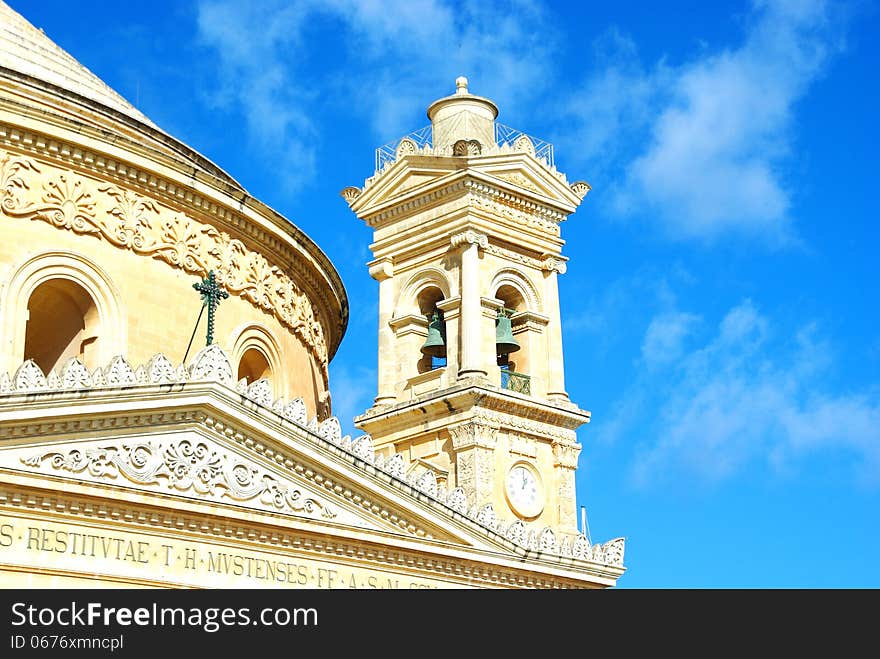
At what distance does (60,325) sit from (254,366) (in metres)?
3.50

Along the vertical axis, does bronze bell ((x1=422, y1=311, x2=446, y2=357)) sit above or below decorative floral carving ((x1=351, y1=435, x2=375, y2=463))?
above

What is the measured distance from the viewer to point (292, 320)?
82.5 feet

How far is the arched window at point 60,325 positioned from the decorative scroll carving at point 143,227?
3.19ft

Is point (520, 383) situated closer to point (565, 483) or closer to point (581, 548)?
point (565, 483)

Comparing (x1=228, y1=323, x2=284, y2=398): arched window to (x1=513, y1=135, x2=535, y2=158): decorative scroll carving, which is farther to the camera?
(x1=513, y1=135, x2=535, y2=158): decorative scroll carving

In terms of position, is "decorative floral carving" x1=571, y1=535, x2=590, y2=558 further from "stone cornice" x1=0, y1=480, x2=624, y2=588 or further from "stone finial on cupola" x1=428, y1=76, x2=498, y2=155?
"stone finial on cupola" x1=428, y1=76, x2=498, y2=155

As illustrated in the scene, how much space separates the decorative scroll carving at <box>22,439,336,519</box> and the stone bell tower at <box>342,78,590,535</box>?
40.1 feet

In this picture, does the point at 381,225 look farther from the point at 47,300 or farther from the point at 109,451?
the point at 109,451

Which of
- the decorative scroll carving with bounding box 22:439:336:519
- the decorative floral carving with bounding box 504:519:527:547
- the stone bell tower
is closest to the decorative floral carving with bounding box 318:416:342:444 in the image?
the decorative scroll carving with bounding box 22:439:336:519

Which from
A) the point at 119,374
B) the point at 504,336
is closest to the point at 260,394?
the point at 119,374

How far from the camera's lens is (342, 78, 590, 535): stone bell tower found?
3159 centimetres

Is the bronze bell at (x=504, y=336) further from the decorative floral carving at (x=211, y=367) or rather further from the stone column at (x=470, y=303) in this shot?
the decorative floral carving at (x=211, y=367)

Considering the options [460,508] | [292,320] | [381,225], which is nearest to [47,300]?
[292,320]

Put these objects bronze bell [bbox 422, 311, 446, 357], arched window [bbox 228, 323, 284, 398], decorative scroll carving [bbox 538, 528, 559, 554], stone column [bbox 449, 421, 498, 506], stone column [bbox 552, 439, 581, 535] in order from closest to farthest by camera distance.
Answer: decorative scroll carving [bbox 538, 528, 559, 554]
arched window [bbox 228, 323, 284, 398]
stone column [bbox 449, 421, 498, 506]
stone column [bbox 552, 439, 581, 535]
bronze bell [bbox 422, 311, 446, 357]
